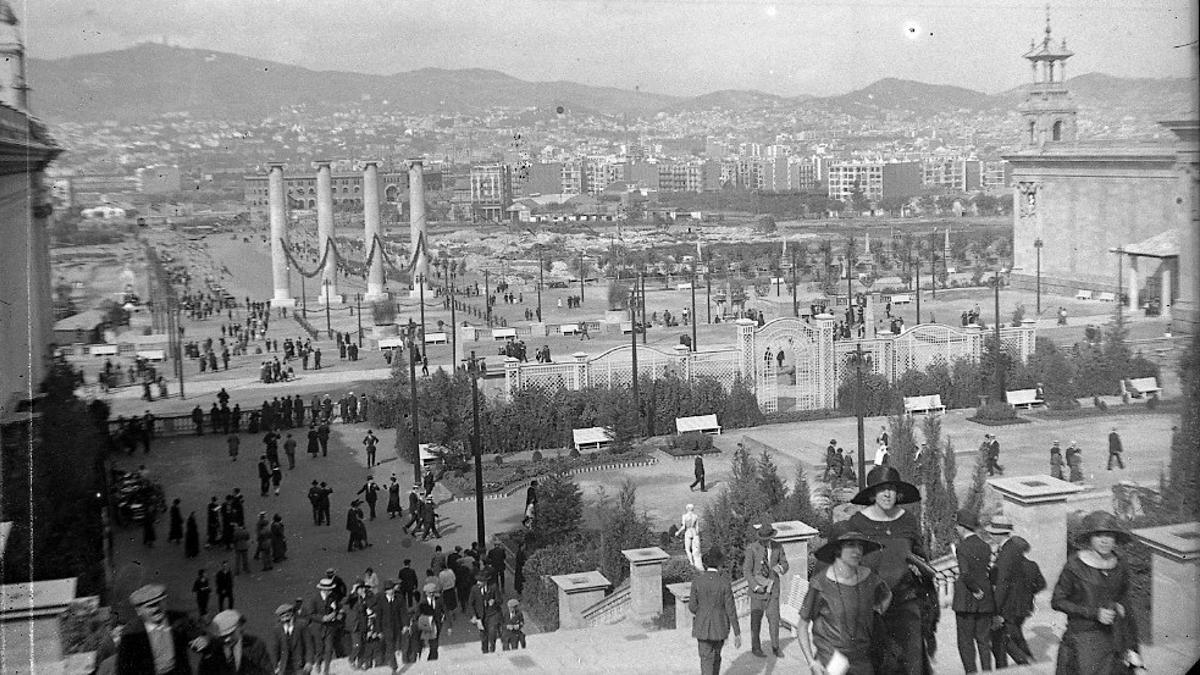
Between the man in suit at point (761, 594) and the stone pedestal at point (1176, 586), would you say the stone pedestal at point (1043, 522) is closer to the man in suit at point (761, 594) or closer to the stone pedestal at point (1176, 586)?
the stone pedestal at point (1176, 586)

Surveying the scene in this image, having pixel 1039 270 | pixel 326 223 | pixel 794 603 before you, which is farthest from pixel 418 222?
pixel 794 603

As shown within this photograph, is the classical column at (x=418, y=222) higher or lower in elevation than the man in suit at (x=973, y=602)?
higher

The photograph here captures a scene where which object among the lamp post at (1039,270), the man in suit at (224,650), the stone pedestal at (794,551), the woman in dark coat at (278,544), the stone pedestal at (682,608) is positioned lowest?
the woman in dark coat at (278,544)

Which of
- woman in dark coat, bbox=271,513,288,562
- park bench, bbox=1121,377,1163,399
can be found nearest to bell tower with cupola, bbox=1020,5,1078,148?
park bench, bbox=1121,377,1163,399

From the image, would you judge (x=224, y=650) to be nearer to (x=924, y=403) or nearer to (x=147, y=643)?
(x=147, y=643)

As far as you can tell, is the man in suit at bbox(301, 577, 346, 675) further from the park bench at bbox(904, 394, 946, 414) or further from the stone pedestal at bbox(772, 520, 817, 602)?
the park bench at bbox(904, 394, 946, 414)

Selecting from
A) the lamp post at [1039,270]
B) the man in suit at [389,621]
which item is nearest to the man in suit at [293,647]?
the man in suit at [389,621]

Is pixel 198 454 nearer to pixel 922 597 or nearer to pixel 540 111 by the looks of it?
pixel 922 597
